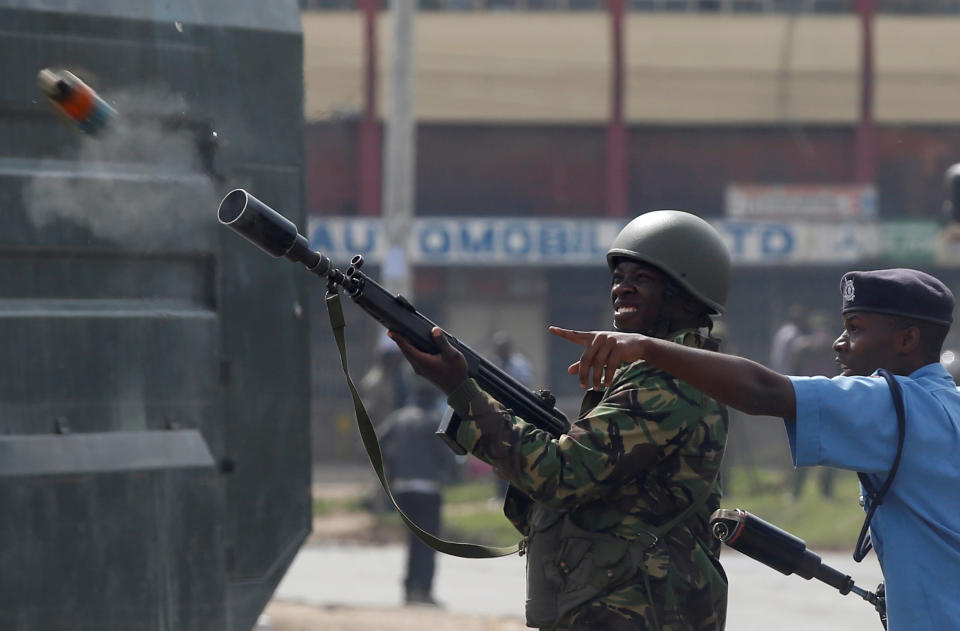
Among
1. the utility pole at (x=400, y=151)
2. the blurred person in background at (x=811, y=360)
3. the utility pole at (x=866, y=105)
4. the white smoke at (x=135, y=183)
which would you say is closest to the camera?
the white smoke at (x=135, y=183)

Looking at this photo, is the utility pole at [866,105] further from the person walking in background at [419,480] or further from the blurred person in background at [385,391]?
the person walking in background at [419,480]

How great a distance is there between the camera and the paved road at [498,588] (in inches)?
388

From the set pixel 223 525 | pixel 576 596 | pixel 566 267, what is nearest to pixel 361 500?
pixel 566 267

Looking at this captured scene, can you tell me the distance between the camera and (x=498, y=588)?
11.2 meters

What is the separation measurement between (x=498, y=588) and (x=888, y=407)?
27.1 ft

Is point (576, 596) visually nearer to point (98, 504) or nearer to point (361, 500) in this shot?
point (98, 504)

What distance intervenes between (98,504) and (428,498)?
6243 mm

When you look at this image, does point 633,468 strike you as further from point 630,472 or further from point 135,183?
point 135,183

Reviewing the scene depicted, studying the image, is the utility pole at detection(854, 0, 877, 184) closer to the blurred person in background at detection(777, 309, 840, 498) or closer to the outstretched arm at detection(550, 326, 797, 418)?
the blurred person in background at detection(777, 309, 840, 498)

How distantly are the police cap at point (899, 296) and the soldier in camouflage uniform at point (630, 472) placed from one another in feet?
A: 1.65

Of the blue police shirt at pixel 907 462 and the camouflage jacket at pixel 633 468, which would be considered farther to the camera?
the camouflage jacket at pixel 633 468

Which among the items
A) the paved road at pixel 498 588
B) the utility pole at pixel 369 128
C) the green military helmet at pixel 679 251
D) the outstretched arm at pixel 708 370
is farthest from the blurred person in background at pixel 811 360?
the outstretched arm at pixel 708 370

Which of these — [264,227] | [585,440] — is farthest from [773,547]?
[264,227]

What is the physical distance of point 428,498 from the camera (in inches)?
420
